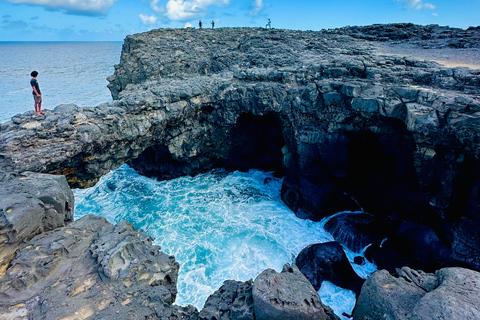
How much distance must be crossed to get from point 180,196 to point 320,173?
10299mm

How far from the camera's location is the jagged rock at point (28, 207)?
796 centimetres

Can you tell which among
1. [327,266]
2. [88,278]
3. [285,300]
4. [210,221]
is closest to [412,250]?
[327,266]

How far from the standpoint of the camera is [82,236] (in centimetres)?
941

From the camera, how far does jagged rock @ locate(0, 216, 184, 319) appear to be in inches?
280

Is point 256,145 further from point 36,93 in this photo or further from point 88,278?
point 88,278

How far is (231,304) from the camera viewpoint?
25.6 feet

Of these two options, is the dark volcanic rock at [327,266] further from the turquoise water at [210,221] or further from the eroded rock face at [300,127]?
the eroded rock face at [300,127]

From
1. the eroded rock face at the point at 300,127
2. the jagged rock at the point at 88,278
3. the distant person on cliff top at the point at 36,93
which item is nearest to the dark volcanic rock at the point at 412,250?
the eroded rock face at the point at 300,127

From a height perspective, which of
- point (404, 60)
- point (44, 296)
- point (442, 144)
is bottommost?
point (44, 296)

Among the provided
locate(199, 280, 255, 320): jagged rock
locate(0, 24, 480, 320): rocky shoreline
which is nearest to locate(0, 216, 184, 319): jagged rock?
locate(0, 24, 480, 320): rocky shoreline

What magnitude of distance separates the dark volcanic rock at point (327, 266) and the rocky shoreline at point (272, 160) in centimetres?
11

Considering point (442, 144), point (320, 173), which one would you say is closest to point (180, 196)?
point (320, 173)

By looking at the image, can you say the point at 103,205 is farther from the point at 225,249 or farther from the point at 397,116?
the point at 397,116

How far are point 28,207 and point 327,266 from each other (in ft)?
45.0
